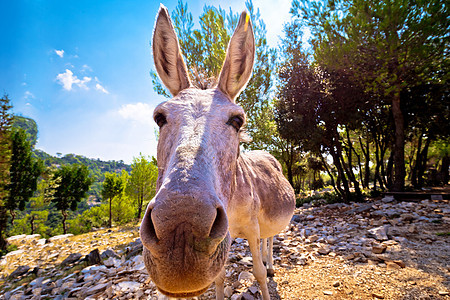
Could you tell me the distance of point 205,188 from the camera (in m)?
1.03

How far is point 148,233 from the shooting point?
0.96 metres

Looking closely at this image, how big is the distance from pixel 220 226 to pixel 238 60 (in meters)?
1.99

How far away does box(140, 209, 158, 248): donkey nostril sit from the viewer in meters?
0.92

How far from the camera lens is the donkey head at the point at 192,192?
0.92 m

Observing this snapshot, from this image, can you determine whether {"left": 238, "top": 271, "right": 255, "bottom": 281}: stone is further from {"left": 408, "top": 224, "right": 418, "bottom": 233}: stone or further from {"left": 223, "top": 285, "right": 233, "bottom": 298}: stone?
{"left": 408, "top": 224, "right": 418, "bottom": 233}: stone

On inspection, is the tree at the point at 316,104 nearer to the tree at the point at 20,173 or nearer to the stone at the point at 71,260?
the stone at the point at 71,260

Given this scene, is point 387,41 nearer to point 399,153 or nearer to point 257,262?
point 399,153

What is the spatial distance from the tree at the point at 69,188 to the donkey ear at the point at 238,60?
27.1 metres

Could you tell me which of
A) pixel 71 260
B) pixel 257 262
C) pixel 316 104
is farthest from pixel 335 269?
pixel 316 104

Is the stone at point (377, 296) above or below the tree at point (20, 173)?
below

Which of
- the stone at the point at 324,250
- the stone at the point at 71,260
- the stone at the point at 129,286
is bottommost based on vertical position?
the stone at the point at 71,260

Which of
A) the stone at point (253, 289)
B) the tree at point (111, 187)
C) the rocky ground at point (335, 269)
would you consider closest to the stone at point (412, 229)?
the rocky ground at point (335, 269)

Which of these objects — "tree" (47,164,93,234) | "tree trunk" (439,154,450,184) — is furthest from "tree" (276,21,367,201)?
"tree" (47,164,93,234)

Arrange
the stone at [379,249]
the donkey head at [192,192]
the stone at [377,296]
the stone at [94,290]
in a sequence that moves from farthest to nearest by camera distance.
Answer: the stone at [379,249] < the stone at [94,290] < the stone at [377,296] < the donkey head at [192,192]
